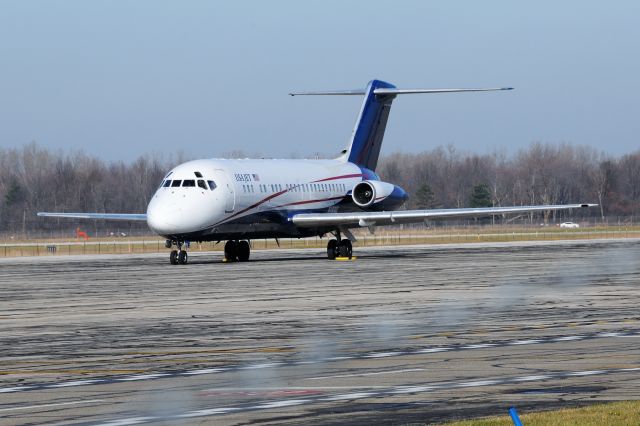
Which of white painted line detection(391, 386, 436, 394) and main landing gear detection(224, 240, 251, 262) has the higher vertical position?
main landing gear detection(224, 240, 251, 262)

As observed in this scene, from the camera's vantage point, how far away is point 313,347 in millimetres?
19203

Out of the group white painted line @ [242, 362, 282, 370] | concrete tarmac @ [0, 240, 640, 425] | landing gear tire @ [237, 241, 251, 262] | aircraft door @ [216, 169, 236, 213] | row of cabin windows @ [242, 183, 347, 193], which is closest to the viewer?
concrete tarmac @ [0, 240, 640, 425]

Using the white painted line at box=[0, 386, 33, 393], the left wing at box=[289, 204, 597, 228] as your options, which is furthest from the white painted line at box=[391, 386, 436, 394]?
the left wing at box=[289, 204, 597, 228]

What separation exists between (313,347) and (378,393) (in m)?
5.13

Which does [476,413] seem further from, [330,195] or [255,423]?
[330,195]

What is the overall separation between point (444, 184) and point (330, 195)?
5119 inches

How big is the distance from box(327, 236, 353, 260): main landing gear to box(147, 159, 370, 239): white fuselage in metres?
2.25

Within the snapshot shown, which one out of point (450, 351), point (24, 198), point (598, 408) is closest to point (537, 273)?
point (450, 351)

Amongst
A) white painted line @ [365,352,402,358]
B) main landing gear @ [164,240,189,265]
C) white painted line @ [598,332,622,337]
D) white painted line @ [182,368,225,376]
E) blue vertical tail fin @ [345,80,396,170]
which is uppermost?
blue vertical tail fin @ [345,80,396,170]

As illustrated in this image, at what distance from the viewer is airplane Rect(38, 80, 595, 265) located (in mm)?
48250

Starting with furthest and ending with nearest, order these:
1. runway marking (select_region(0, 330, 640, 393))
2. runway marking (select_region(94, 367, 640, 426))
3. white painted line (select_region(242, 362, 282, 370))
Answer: white painted line (select_region(242, 362, 282, 370))
runway marking (select_region(0, 330, 640, 393))
runway marking (select_region(94, 367, 640, 426))

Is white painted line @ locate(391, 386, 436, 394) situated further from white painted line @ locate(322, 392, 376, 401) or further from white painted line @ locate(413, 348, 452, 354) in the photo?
white painted line @ locate(413, 348, 452, 354)

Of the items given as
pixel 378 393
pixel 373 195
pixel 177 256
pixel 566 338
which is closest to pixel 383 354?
pixel 566 338

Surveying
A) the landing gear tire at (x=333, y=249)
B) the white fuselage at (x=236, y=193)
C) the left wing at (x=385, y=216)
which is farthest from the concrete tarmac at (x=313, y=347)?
the landing gear tire at (x=333, y=249)
